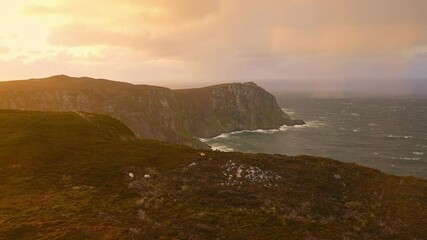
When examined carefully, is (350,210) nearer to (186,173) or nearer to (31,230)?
(186,173)

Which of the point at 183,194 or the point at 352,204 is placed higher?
the point at 183,194

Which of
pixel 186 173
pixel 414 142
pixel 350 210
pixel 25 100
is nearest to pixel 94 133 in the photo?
pixel 186 173

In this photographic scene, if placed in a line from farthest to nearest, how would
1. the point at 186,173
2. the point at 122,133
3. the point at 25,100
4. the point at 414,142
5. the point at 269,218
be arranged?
the point at 414,142
the point at 25,100
the point at 122,133
the point at 186,173
the point at 269,218

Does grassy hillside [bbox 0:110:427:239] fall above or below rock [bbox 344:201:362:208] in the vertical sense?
above

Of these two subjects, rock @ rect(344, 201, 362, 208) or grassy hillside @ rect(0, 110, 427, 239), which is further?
rock @ rect(344, 201, 362, 208)

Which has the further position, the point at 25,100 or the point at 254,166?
the point at 25,100

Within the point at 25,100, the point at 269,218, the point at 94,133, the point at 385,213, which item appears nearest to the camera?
the point at 269,218

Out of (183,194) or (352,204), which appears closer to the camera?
(183,194)

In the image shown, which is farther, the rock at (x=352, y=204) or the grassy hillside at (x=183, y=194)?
the rock at (x=352, y=204)
